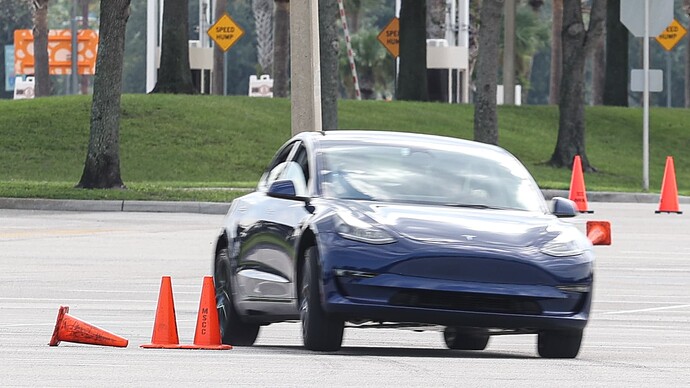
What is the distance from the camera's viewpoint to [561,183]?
37.7 metres

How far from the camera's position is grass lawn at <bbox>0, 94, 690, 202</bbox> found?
36.3 m

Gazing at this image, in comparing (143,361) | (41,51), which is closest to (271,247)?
(143,361)

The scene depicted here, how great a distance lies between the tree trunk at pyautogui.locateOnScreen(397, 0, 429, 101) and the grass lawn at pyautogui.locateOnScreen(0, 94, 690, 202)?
4.67 ft

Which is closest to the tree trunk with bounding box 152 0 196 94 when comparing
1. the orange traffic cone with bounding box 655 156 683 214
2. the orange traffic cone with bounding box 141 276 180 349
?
the orange traffic cone with bounding box 655 156 683 214

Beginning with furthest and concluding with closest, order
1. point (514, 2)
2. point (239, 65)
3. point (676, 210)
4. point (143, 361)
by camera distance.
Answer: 1. point (239, 65)
2. point (514, 2)
3. point (676, 210)
4. point (143, 361)

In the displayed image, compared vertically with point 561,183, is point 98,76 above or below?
above

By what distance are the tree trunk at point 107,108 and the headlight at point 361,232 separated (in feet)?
72.2

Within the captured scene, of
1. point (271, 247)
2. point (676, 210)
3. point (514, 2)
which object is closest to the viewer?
point (271, 247)

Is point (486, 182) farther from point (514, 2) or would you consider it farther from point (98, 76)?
point (514, 2)

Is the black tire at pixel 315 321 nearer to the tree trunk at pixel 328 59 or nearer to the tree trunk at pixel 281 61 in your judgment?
the tree trunk at pixel 328 59

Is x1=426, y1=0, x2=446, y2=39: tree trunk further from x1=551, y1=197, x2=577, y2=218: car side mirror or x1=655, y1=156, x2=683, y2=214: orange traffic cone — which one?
x1=551, y1=197, x2=577, y2=218: car side mirror

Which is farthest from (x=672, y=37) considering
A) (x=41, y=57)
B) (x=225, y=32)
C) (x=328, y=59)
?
(x=328, y=59)

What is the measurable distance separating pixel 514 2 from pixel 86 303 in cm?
4150

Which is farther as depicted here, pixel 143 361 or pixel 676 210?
pixel 676 210
